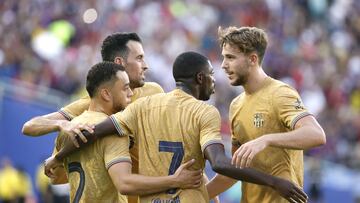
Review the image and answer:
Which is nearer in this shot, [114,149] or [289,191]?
[289,191]

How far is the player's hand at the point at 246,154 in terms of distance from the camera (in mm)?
8258

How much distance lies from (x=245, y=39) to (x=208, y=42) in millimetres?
14385

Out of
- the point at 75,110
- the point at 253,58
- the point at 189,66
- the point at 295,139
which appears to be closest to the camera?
the point at 295,139

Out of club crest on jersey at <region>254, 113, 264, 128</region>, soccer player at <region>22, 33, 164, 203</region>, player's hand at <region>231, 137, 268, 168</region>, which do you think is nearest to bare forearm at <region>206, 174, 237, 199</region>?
soccer player at <region>22, 33, 164, 203</region>

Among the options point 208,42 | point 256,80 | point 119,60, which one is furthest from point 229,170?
point 208,42

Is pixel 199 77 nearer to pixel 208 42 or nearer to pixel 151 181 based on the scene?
pixel 151 181

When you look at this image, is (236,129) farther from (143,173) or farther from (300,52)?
(300,52)

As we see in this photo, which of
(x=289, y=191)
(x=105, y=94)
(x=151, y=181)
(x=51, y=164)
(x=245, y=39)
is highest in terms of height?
(x=245, y=39)

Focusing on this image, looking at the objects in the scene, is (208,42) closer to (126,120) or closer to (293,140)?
(126,120)

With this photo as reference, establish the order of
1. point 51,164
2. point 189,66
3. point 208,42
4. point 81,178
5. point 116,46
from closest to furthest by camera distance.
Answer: point 189,66
point 81,178
point 51,164
point 116,46
point 208,42

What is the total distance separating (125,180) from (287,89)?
148cm

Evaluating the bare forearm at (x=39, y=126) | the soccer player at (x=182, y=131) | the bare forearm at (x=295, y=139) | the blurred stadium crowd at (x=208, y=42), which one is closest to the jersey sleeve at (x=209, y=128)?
the soccer player at (x=182, y=131)

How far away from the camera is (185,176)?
8633 mm

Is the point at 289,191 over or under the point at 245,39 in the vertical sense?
under
